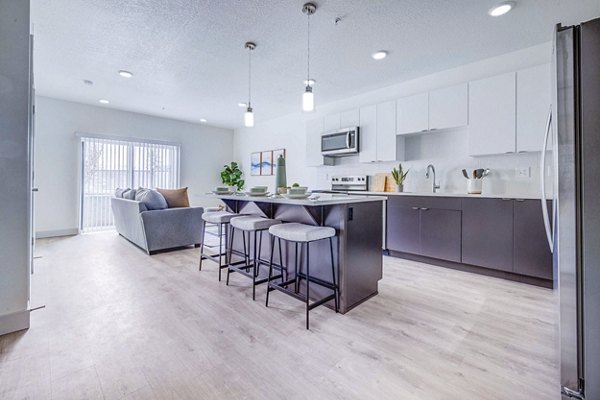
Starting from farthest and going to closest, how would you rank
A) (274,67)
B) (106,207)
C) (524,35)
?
1. (106,207)
2. (274,67)
3. (524,35)

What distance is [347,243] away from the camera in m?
2.19

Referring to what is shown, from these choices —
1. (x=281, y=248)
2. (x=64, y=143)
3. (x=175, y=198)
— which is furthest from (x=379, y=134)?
(x=64, y=143)

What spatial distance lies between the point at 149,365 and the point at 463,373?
1708mm

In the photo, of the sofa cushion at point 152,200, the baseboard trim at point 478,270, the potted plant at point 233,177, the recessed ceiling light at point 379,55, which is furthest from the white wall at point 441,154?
the sofa cushion at point 152,200

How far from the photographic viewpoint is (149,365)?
5.06 feet

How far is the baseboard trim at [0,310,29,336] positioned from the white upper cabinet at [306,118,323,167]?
406cm

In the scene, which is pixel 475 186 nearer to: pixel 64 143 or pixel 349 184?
pixel 349 184

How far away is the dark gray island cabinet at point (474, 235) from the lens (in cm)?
270

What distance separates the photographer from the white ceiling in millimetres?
2395

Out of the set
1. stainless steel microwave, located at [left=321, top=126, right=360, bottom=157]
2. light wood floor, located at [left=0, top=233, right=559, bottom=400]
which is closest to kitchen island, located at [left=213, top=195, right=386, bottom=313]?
light wood floor, located at [left=0, top=233, right=559, bottom=400]

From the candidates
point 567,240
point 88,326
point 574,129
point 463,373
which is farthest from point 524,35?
point 88,326

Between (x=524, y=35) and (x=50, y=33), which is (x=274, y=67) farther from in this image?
(x=524, y=35)

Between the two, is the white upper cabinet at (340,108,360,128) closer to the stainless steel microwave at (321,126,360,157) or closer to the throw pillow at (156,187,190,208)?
the stainless steel microwave at (321,126,360,157)

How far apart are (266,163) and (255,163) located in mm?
459
